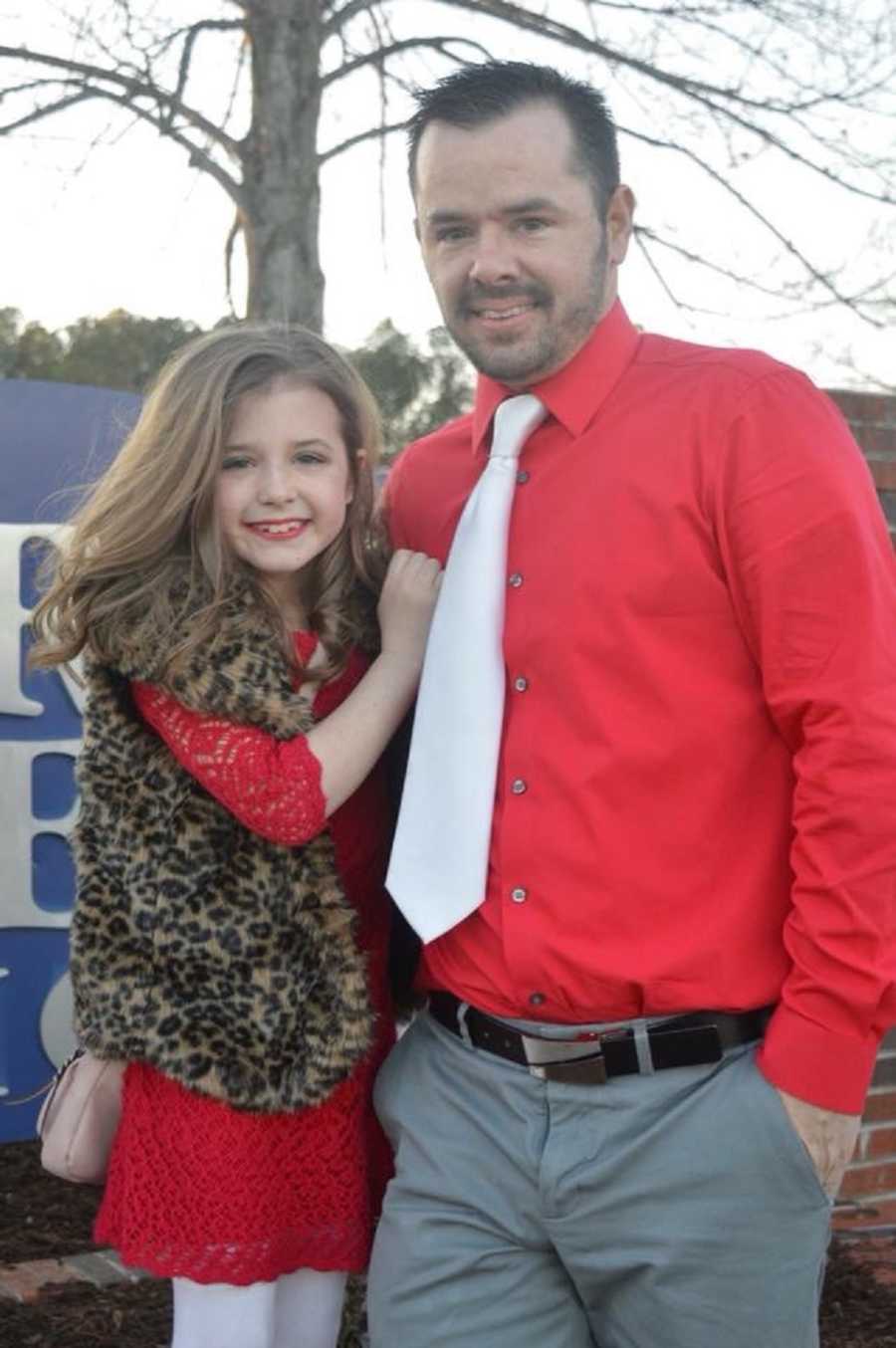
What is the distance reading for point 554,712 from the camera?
102 inches

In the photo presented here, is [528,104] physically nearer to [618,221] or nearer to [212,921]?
[618,221]

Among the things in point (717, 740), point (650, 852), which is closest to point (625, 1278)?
point (650, 852)

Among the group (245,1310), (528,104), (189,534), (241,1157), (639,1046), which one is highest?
(528,104)

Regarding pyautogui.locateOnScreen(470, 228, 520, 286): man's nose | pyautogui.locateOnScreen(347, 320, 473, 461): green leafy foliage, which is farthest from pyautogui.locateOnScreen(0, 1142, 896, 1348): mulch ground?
pyautogui.locateOnScreen(347, 320, 473, 461): green leafy foliage

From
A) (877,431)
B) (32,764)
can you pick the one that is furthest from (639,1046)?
(32,764)

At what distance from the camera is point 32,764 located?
5129 mm

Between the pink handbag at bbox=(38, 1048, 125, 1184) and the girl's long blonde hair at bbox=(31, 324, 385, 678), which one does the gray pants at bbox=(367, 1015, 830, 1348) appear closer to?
the pink handbag at bbox=(38, 1048, 125, 1184)

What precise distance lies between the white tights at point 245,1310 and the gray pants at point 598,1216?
164 mm

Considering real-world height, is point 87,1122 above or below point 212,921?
below

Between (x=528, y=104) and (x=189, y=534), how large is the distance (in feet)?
2.77

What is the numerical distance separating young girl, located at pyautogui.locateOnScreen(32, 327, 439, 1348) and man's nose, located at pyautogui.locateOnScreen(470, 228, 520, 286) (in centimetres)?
41

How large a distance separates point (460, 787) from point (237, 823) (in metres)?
0.36

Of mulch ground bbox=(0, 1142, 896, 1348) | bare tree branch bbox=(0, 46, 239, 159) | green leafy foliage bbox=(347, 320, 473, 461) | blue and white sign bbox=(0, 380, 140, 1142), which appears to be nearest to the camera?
mulch ground bbox=(0, 1142, 896, 1348)

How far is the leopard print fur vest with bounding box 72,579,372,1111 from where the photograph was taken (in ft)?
8.87
